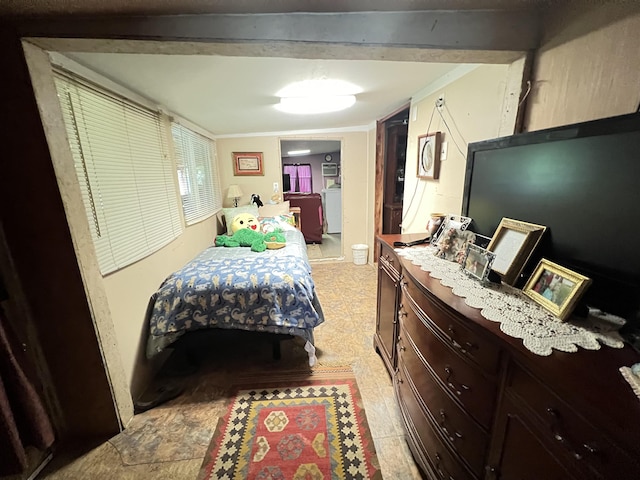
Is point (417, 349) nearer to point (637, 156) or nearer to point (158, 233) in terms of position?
point (637, 156)

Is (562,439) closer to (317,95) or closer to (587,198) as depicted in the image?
(587,198)

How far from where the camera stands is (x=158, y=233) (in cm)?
202

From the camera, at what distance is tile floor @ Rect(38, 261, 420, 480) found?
1.32 metres

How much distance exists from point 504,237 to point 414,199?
4.96ft

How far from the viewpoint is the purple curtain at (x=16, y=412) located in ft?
3.54

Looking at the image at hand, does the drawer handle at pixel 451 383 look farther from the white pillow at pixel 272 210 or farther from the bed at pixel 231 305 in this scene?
the white pillow at pixel 272 210

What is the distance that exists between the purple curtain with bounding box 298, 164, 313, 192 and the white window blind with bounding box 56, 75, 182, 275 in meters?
6.37

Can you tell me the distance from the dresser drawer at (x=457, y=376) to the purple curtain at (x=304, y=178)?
7609 millimetres

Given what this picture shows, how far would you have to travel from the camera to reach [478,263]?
1.11 m

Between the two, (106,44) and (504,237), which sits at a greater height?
(106,44)

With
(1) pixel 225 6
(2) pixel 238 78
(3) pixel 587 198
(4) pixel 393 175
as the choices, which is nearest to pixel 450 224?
(3) pixel 587 198

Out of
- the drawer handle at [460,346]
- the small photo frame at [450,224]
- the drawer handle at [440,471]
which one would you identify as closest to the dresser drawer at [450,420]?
the drawer handle at [440,471]

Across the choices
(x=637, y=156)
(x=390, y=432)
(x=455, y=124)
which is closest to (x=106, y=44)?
(x=637, y=156)

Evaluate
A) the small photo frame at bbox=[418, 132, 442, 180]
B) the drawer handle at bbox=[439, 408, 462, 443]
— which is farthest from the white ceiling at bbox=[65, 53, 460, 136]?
the drawer handle at bbox=[439, 408, 462, 443]
